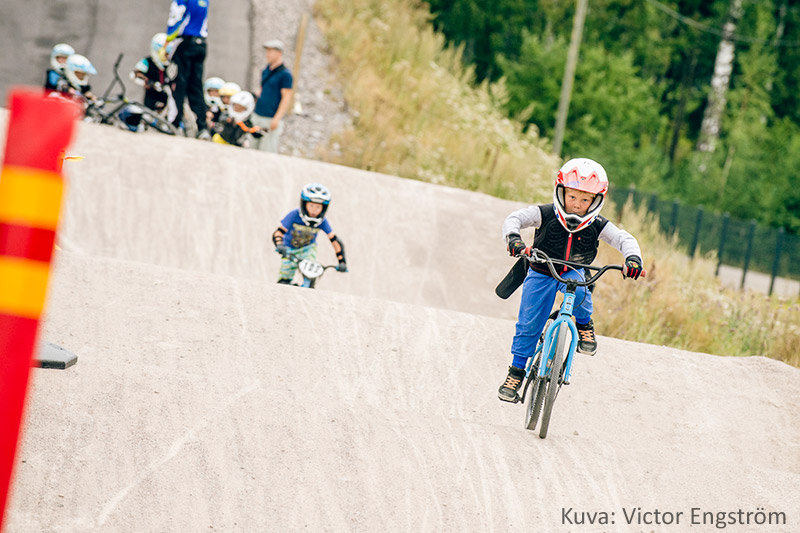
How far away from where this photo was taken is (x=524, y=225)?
241 inches

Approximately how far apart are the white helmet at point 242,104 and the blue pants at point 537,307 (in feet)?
24.3

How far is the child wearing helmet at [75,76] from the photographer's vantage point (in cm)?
1289

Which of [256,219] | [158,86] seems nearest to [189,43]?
[158,86]

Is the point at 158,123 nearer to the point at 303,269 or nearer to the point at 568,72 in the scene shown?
the point at 303,269

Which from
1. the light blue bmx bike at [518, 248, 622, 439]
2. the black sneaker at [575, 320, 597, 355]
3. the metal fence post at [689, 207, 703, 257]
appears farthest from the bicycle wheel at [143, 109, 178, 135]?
the metal fence post at [689, 207, 703, 257]

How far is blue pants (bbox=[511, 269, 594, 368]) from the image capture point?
6066mm

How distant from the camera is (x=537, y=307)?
6117 mm

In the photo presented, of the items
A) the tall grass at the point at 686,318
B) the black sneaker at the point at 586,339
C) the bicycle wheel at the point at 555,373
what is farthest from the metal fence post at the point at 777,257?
the bicycle wheel at the point at 555,373

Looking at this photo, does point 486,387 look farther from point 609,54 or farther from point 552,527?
point 609,54

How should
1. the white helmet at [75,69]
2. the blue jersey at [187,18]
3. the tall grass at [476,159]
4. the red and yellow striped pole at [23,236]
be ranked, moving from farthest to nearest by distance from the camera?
the white helmet at [75,69] → the blue jersey at [187,18] → the tall grass at [476,159] → the red and yellow striped pole at [23,236]

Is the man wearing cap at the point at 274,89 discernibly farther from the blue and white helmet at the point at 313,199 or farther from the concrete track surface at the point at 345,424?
the blue and white helmet at the point at 313,199

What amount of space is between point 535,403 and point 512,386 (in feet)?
1.15

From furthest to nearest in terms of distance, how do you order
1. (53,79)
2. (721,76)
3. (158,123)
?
(721,76) → (158,123) → (53,79)

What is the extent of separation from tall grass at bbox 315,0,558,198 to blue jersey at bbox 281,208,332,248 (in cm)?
685
